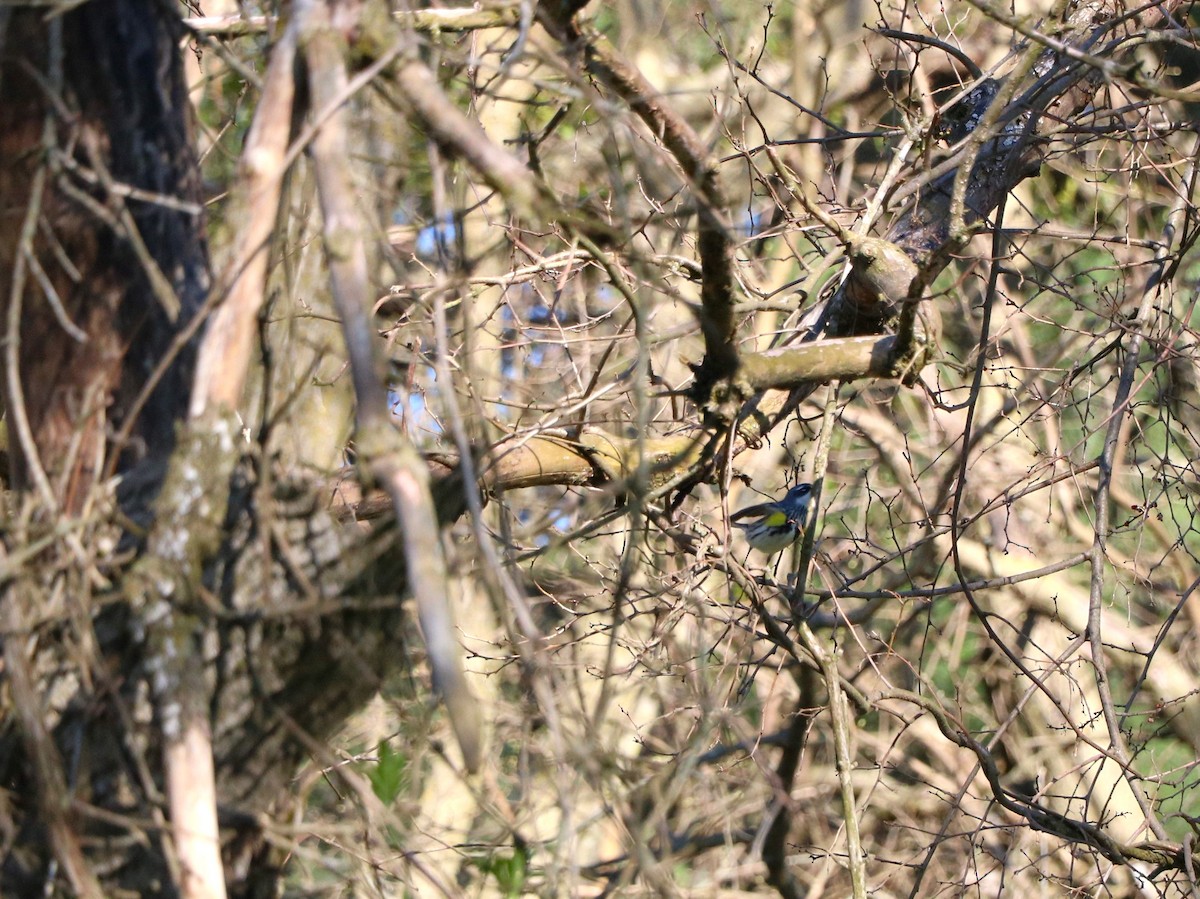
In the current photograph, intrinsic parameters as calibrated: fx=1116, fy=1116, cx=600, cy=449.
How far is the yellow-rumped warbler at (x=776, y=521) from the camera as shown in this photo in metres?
4.90

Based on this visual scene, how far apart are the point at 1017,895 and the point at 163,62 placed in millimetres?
6030

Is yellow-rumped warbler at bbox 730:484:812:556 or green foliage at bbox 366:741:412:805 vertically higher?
green foliage at bbox 366:741:412:805

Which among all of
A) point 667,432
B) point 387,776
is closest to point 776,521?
point 667,432

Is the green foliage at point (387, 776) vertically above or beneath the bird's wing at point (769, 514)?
above

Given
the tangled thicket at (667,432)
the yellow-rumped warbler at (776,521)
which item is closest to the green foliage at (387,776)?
the tangled thicket at (667,432)

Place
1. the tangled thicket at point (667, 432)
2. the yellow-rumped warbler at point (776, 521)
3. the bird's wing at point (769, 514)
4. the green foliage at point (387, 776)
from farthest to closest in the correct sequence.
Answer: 1. the bird's wing at point (769, 514)
2. the yellow-rumped warbler at point (776, 521)
3. the green foliage at point (387, 776)
4. the tangled thicket at point (667, 432)

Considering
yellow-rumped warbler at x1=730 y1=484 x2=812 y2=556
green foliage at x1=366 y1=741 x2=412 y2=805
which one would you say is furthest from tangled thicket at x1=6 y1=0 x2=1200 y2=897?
yellow-rumped warbler at x1=730 y1=484 x2=812 y2=556

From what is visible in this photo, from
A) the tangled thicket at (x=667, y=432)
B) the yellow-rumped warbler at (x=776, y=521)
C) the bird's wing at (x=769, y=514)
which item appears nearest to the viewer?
the tangled thicket at (x=667, y=432)

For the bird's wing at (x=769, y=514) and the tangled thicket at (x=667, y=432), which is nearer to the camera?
the tangled thicket at (x=667, y=432)

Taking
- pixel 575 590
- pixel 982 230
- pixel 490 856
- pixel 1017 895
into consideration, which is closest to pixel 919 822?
pixel 1017 895

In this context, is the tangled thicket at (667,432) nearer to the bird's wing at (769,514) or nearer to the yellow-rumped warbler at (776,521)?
the yellow-rumped warbler at (776,521)

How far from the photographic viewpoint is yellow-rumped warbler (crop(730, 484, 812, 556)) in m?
4.90

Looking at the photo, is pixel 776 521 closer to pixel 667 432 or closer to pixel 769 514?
pixel 769 514

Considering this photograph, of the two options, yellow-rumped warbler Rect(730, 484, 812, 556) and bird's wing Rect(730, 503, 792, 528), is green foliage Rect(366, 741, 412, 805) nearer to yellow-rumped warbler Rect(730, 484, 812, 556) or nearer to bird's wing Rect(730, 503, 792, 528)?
yellow-rumped warbler Rect(730, 484, 812, 556)
